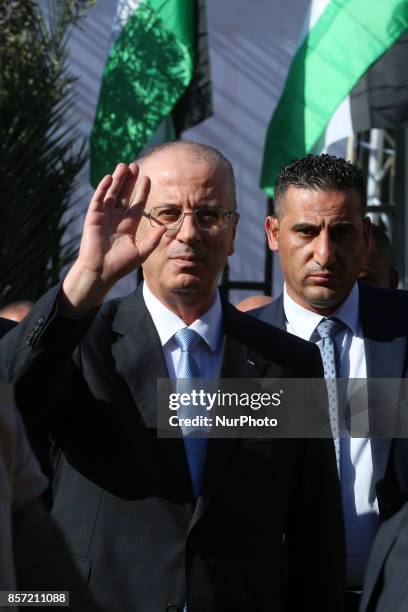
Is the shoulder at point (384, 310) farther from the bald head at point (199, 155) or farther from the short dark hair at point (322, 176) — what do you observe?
the bald head at point (199, 155)

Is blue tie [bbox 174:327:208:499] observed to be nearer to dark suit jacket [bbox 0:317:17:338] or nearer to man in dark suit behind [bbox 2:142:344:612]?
man in dark suit behind [bbox 2:142:344:612]

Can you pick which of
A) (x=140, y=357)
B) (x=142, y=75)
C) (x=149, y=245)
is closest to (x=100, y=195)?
(x=149, y=245)

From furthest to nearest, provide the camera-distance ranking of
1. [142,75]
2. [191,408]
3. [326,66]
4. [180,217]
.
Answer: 1. [142,75]
2. [326,66]
3. [180,217]
4. [191,408]

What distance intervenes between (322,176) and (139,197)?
1.36 meters

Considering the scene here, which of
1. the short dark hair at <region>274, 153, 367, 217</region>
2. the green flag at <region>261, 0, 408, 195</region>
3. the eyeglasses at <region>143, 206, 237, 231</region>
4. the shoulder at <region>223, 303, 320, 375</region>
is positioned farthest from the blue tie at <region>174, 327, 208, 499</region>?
the green flag at <region>261, 0, 408, 195</region>

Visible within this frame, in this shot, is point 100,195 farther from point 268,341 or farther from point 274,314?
point 274,314

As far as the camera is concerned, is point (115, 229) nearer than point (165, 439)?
Yes

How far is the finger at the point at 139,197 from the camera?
299cm

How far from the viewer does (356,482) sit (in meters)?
3.75

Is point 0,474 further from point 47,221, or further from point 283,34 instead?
point 283,34

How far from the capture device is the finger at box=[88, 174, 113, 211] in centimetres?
293

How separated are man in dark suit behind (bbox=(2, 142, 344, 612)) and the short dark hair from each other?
0.78m

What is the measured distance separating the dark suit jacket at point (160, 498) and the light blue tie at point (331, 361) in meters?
0.50

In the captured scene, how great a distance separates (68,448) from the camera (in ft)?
10.4
